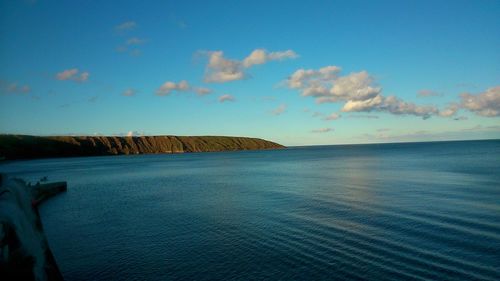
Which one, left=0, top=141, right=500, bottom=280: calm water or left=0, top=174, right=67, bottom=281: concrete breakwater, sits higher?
left=0, top=174, right=67, bottom=281: concrete breakwater

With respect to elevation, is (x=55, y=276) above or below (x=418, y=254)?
above

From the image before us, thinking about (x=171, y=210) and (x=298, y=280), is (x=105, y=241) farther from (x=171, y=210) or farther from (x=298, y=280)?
(x=298, y=280)

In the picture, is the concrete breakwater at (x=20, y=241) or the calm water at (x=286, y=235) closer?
the concrete breakwater at (x=20, y=241)

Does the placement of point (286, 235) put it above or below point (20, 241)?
below

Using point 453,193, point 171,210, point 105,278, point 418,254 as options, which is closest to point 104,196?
point 171,210

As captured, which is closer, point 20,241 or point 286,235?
point 20,241

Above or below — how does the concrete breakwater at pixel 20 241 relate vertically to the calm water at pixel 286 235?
above

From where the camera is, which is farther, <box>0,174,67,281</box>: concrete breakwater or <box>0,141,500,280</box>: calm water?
<box>0,141,500,280</box>: calm water

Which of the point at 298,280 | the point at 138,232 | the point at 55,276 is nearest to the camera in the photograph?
the point at 55,276
